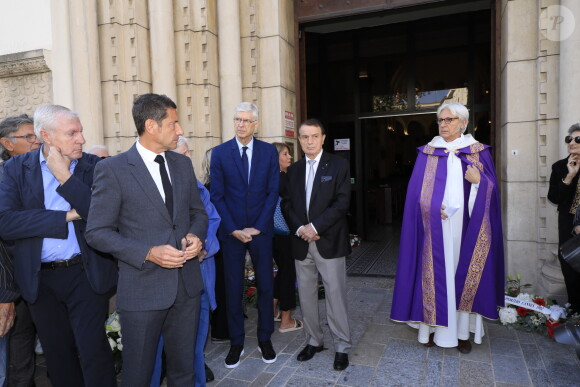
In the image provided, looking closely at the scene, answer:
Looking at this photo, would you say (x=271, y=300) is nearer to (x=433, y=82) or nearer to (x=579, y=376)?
(x=579, y=376)

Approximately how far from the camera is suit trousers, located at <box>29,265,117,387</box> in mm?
2404

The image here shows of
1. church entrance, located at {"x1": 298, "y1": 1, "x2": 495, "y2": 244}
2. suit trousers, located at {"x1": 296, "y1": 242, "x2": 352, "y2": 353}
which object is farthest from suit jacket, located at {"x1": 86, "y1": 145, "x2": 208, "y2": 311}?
church entrance, located at {"x1": 298, "y1": 1, "x2": 495, "y2": 244}

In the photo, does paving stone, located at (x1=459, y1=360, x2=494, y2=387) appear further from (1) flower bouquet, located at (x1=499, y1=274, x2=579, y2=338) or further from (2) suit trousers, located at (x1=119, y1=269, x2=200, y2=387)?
(2) suit trousers, located at (x1=119, y1=269, x2=200, y2=387)

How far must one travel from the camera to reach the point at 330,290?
3.29 meters

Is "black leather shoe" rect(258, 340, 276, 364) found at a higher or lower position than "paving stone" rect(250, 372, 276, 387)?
higher

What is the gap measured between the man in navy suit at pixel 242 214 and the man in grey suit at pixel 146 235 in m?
1.12

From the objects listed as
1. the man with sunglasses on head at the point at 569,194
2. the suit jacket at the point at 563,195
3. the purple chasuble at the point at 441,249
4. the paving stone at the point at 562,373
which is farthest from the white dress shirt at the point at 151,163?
the suit jacket at the point at 563,195

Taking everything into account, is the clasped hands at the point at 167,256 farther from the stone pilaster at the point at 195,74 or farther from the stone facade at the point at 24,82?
the stone facade at the point at 24,82

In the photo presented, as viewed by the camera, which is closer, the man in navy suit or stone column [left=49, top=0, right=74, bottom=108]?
the man in navy suit

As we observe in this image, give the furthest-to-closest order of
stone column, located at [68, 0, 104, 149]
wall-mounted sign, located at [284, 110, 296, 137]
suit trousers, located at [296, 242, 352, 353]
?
wall-mounted sign, located at [284, 110, 296, 137] → stone column, located at [68, 0, 104, 149] → suit trousers, located at [296, 242, 352, 353]

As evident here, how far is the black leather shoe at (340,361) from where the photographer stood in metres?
3.23

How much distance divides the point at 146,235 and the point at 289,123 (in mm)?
3705

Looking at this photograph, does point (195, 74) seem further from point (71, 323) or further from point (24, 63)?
point (71, 323)

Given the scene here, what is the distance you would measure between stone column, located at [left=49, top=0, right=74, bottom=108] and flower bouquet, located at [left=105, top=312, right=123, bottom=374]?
9.77 ft
